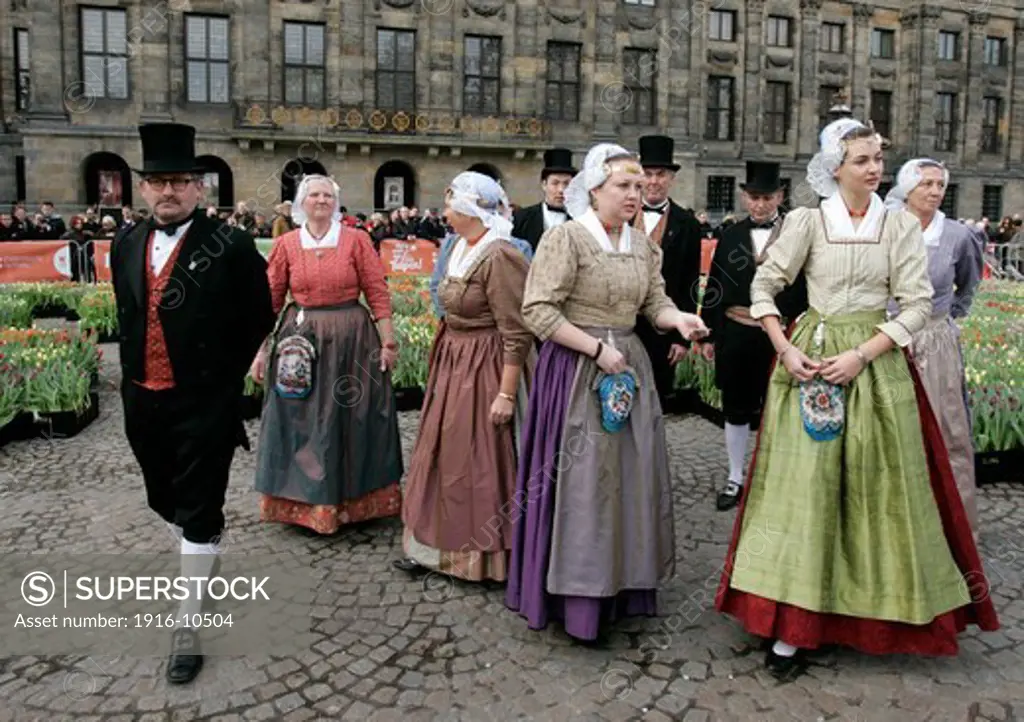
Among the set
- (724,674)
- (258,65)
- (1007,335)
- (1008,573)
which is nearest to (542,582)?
(724,674)

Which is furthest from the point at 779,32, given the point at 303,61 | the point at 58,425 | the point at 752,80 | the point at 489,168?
the point at 58,425

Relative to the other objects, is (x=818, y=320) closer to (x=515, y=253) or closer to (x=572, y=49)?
(x=515, y=253)

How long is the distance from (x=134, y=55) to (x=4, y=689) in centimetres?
2598

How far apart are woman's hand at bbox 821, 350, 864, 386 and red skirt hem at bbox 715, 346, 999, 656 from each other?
37 cm

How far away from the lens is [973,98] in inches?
1471

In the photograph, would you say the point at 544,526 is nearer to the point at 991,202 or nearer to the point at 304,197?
the point at 304,197

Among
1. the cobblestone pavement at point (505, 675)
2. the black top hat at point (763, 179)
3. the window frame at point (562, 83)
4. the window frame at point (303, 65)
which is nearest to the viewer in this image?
the cobblestone pavement at point (505, 675)

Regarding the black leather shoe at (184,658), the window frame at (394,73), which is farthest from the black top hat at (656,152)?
the window frame at (394,73)

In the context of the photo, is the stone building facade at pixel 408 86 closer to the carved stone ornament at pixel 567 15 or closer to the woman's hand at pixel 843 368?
the carved stone ornament at pixel 567 15

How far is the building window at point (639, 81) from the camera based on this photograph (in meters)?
30.3

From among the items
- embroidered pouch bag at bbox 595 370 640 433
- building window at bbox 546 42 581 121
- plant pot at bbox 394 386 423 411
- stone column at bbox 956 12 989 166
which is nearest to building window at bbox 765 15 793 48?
stone column at bbox 956 12 989 166

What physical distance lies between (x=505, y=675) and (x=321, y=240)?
2802mm

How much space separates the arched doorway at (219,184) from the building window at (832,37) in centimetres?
2407

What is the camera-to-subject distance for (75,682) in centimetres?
346
